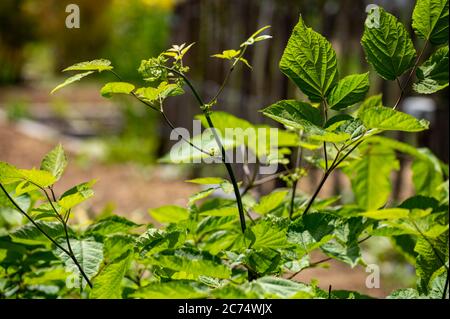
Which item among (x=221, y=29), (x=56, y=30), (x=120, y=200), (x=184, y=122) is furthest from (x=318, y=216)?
(x=56, y=30)

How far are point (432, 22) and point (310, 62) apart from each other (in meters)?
0.18

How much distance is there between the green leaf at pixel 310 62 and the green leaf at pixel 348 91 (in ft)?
0.03

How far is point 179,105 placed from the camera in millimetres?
8070

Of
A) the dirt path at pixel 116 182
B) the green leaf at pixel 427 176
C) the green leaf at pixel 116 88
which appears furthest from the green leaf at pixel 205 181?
the dirt path at pixel 116 182

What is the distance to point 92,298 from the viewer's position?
92 centimetres

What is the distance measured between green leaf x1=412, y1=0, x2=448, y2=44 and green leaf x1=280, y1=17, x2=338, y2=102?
4.9 inches

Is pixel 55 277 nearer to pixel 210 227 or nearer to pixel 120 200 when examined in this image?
pixel 210 227

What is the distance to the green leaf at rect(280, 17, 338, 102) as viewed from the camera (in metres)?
0.95

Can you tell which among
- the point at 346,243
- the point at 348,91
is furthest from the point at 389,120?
the point at 346,243

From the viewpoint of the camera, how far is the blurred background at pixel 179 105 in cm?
512

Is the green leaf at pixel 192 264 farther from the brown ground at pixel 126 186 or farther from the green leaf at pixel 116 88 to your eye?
the brown ground at pixel 126 186

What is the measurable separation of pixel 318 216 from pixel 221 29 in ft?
20.3

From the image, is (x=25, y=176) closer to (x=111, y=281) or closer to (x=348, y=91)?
(x=111, y=281)

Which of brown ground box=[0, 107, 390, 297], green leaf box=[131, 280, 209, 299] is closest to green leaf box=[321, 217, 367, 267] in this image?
green leaf box=[131, 280, 209, 299]
